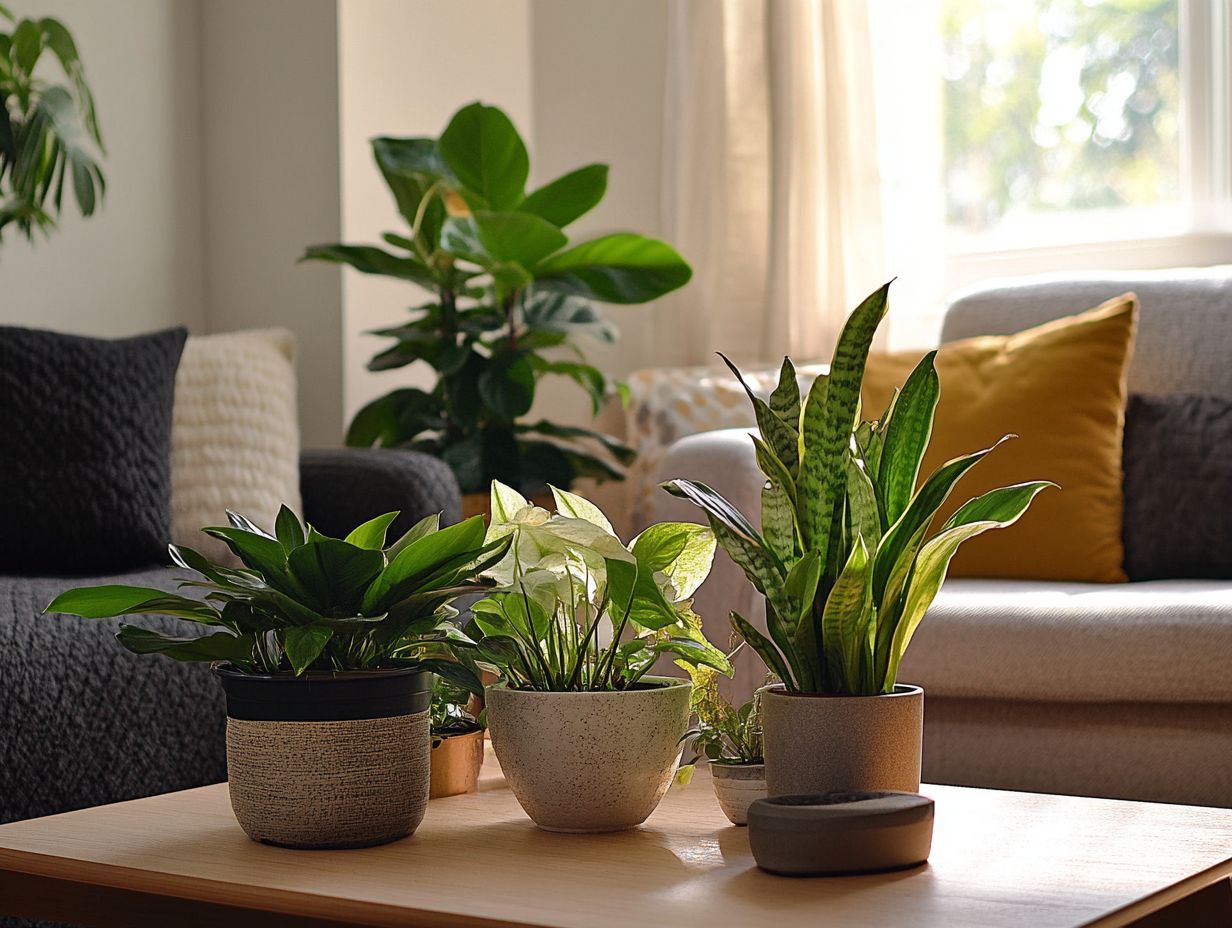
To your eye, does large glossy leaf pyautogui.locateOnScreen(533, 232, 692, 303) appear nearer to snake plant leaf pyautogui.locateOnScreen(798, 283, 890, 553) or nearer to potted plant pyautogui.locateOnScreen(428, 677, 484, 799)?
potted plant pyautogui.locateOnScreen(428, 677, 484, 799)

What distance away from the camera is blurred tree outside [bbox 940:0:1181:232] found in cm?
318

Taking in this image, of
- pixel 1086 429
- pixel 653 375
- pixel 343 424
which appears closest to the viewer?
pixel 1086 429

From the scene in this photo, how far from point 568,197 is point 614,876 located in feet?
6.42

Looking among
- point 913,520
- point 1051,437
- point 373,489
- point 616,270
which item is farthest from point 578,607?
point 616,270

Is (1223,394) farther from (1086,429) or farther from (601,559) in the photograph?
(601,559)

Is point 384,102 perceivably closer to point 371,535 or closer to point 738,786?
point 371,535

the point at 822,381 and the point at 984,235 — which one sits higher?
the point at 984,235

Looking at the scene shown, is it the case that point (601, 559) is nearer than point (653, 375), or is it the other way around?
point (601, 559)

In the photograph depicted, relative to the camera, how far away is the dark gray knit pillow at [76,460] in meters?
2.21

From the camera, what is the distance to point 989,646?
6.21ft

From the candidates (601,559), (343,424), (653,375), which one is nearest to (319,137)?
(343,424)

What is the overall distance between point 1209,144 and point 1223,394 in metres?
0.84

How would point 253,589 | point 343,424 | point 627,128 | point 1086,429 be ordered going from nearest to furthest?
1. point 253,589
2. point 1086,429
3. point 343,424
4. point 627,128

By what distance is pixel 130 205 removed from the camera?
3.35 m
